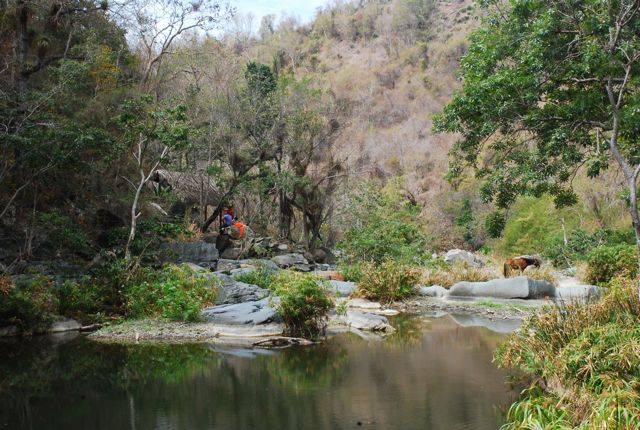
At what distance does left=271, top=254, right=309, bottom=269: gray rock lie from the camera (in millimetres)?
20250

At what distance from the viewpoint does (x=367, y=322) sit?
40.2 feet

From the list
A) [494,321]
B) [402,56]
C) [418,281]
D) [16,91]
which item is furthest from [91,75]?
[402,56]

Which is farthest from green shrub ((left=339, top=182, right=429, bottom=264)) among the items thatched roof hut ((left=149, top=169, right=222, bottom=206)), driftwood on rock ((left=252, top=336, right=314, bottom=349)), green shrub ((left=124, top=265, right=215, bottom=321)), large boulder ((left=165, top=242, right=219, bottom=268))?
driftwood on rock ((left=252, top=336, right=314, bottom=349))

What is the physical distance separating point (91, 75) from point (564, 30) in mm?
12870

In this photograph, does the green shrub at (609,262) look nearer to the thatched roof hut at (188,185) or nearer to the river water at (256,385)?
the river water at (256,385)

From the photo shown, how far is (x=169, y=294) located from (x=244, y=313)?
5.11ft

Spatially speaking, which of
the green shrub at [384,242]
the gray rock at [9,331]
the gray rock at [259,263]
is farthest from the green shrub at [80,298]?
the green shrub at [384,242]

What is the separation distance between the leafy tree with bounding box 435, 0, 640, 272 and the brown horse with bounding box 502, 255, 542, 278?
6981mm

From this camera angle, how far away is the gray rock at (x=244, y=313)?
37.6 feet

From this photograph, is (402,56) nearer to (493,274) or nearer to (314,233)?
(314,233)

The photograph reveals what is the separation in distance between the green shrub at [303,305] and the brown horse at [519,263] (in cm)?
863

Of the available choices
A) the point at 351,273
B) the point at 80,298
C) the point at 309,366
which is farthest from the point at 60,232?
the point at 351,273

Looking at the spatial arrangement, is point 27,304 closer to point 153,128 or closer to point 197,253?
point 153,128

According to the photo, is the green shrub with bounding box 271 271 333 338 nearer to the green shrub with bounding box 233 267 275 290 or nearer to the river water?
the river water
